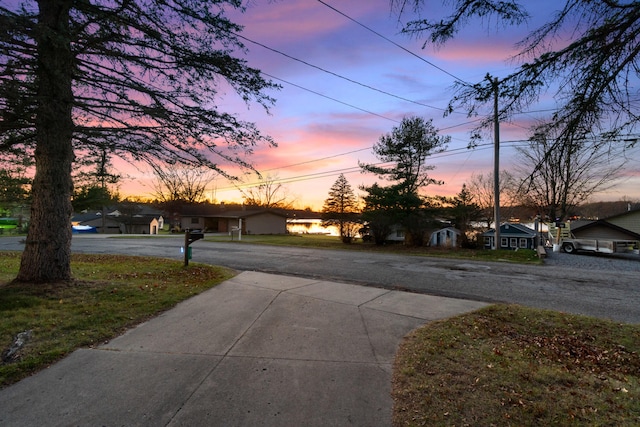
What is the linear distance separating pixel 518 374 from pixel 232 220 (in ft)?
155

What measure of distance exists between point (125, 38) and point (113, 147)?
6.89ft

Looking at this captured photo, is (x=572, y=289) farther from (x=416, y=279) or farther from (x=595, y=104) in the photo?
(x=595, y=104)

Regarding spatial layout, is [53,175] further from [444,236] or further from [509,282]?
[444,236]

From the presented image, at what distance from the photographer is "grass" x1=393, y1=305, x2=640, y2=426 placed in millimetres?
2489

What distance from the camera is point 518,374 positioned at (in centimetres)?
311

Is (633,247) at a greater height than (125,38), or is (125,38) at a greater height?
→ (125,38)

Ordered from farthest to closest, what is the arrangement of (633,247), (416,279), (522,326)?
(633,247) → (416,279) → (522,326)

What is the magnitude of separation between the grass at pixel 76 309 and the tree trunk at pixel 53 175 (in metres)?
0.47

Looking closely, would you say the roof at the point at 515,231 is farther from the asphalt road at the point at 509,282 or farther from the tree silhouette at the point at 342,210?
the asphalt road at the point at 509,282

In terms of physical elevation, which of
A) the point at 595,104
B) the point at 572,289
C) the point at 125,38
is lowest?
the point at 572,289

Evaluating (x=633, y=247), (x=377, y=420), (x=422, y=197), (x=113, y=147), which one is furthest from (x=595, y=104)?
(x=633, y=247)

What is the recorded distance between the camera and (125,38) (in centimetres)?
616

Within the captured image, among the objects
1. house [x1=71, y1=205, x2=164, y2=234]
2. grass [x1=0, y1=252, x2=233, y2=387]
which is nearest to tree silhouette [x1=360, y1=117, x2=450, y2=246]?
grass [x1=0, y1=252, x2=233, y2=387]

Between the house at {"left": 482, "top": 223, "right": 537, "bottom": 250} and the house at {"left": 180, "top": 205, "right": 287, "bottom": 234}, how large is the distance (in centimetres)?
2641
